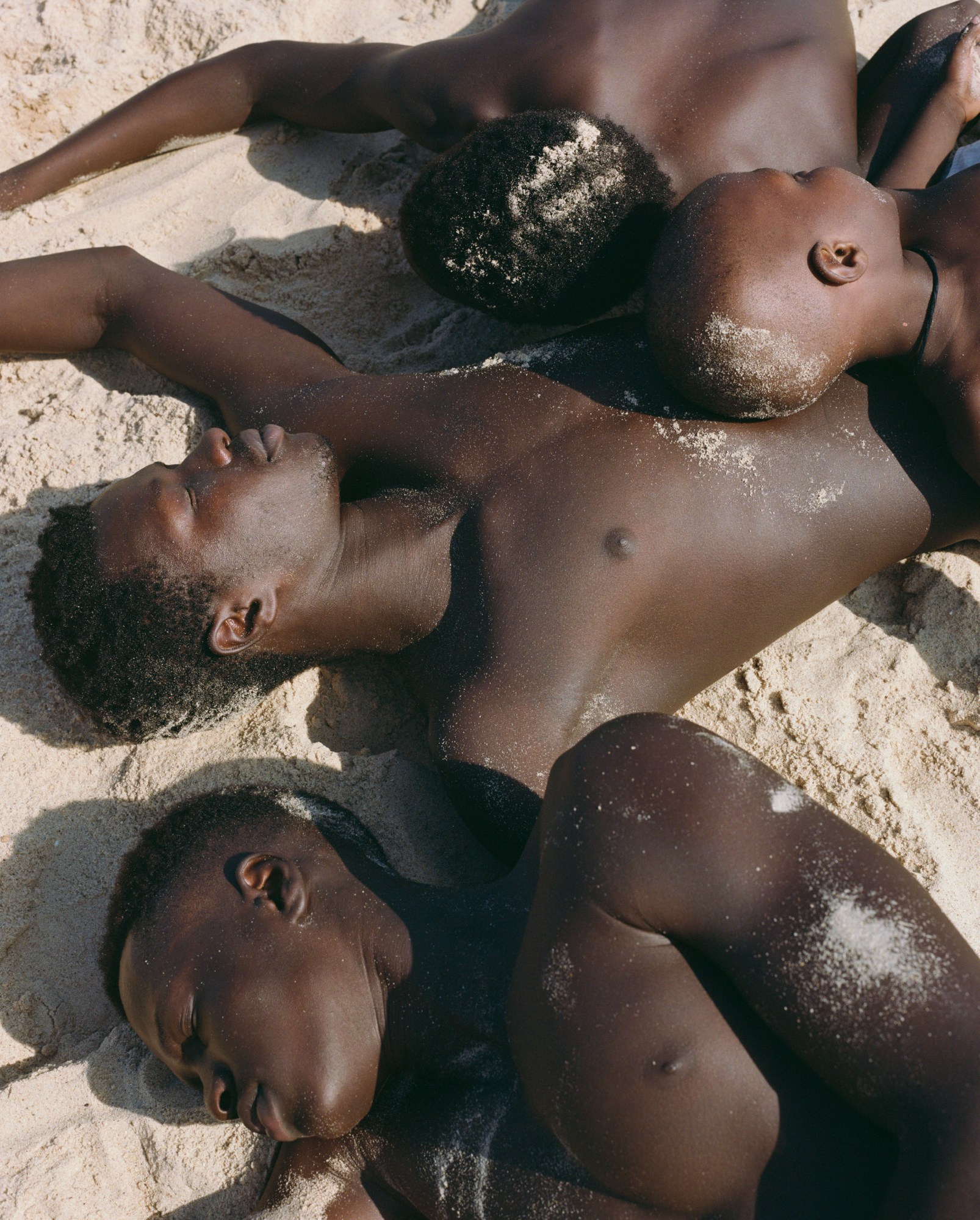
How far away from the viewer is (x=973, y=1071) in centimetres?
131

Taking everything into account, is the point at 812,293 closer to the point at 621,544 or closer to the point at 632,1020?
the point at 621,544

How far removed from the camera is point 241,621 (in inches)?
79.7

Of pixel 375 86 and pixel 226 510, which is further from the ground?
pixel 375 86

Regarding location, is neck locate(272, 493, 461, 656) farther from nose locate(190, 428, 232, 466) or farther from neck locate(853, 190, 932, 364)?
neck locate(853, 190, 932, 364)

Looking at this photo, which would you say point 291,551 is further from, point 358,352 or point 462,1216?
point 462,1216

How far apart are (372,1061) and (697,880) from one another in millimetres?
647

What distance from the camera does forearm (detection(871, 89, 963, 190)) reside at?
2307 mm

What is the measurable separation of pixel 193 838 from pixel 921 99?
88.8 inches

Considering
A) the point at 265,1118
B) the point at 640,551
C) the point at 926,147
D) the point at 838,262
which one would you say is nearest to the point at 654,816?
the point at 640,551

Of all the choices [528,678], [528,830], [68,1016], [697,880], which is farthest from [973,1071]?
[68,1016]

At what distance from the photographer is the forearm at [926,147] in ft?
7.57

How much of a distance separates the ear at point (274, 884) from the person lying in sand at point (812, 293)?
114 centimetres

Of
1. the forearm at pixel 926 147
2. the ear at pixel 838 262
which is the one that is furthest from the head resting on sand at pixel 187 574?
the forearm at pixel 926 147

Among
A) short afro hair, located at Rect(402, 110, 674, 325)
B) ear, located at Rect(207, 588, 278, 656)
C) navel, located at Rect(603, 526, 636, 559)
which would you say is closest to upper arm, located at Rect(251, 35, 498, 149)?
short afro hair, located at Rect(402, 110, 674, 325)
